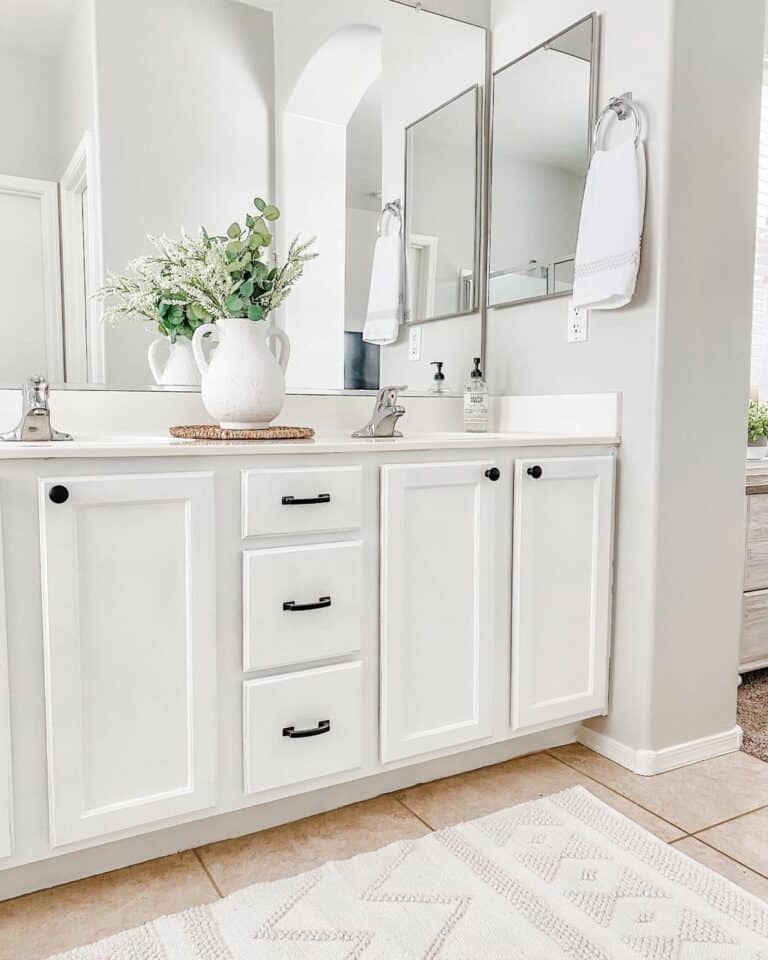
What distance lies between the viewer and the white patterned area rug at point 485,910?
1323mm

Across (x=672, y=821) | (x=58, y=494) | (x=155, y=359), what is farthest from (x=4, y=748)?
(x=672, y=821)

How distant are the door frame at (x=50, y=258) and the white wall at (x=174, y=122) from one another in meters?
0.11

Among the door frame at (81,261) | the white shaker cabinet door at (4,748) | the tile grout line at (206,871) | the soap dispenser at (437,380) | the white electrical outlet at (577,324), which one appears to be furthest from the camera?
the soap dispenser at (437,380)

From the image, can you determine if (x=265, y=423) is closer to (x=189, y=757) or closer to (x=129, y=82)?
(x=189, y=757)

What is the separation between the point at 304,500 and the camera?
1581 mm

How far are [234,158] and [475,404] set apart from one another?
950 millimetres

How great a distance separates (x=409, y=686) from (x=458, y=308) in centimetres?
124

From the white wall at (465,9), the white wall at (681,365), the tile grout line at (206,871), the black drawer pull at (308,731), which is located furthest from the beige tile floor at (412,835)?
the white wall at (465,9)

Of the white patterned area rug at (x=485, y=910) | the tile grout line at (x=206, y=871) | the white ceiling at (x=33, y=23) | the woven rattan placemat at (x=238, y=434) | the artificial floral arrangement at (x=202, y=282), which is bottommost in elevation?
the tile grout line at (x=206, y=871)

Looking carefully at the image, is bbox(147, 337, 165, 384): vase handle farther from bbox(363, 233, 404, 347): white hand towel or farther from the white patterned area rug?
the white patterned area rug

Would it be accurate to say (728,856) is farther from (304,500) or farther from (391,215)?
(391,215)

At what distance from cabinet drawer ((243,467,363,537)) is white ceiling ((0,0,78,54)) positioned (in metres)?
1.14

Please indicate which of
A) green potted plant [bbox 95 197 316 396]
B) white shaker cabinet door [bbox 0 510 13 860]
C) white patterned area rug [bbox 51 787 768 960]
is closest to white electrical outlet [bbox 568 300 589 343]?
green potted plant [bbox 95 197 316 396]

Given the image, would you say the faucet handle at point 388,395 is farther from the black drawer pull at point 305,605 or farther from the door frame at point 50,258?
the door frame at point 50,258
